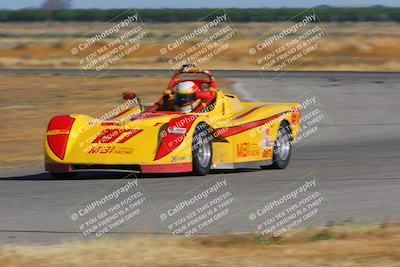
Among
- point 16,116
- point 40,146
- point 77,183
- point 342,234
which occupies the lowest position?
point 342,234

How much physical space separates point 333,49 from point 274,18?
39.8 meters

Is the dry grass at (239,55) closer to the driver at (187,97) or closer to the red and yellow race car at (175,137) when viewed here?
the red and yellow race car at (175,137)

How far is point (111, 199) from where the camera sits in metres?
12.2

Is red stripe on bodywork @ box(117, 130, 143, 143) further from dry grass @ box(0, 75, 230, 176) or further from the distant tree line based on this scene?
the distant tree line

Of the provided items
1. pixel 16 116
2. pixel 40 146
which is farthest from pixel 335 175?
pixel 16 116

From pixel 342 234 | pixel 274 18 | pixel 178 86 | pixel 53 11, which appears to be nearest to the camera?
pixel 342 234

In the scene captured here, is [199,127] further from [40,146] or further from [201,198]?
[40,146]

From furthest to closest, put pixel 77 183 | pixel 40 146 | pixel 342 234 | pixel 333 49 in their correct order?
pixel 333 49
pixel 40 146
pixel 77 183
pixel 342 234

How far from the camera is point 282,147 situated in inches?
624
